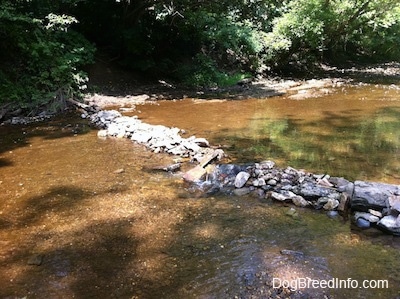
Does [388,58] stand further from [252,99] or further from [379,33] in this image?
[252,99]

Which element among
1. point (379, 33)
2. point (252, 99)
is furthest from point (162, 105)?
point (379, 33)

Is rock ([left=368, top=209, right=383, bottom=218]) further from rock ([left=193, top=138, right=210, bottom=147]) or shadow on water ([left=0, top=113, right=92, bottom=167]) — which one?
shadow on water ([left=0, top=113, right=92, bottom=167])

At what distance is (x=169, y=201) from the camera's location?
15.7ft

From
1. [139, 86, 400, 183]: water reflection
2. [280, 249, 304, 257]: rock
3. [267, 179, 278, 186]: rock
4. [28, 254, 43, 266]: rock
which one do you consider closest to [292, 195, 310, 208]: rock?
[267, 179, 278, 186]: rock

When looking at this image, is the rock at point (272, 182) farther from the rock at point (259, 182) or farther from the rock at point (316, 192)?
the rock at point (316, 192)

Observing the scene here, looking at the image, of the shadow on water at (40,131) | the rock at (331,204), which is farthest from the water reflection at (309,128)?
the shadow on water at (40,131)

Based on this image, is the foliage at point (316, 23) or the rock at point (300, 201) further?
the foliage at point (316, 23)

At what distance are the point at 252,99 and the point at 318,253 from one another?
9.12m

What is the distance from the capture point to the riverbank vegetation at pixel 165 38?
10.4m

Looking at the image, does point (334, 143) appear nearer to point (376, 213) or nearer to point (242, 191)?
point (242, 191)

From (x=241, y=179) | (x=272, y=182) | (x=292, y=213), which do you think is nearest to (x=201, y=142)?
(x=241, y=179)

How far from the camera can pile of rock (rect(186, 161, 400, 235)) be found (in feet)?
13.9

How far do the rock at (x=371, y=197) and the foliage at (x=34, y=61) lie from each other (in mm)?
7971

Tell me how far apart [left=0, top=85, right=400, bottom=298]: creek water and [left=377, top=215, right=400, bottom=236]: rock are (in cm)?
9
